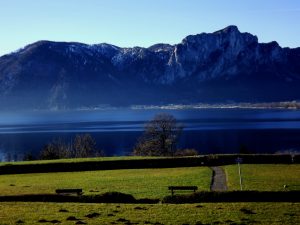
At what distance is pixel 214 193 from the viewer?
36.5 m

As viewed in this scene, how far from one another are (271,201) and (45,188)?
21.5 meters

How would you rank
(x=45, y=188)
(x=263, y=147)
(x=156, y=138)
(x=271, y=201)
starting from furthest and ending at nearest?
(x=263, y=147) → (x=156, y=138) → (x=45, y=188) → (x=271, y=201)

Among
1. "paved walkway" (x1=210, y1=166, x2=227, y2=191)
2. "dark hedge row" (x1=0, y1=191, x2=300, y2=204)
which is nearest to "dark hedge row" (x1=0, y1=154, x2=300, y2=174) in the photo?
"paved walkway" (x1=210, y1=166, x2=227, y2=191)

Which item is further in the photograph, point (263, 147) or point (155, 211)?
point (263, 147)

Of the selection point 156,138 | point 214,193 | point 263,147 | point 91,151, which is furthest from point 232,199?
point 263,147

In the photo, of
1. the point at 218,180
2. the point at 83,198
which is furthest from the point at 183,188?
the point at 218,180

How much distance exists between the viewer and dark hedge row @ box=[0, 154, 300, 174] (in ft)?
227

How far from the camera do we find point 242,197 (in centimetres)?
3638

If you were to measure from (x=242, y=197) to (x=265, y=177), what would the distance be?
680 inches

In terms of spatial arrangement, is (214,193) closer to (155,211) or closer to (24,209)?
(155,211)

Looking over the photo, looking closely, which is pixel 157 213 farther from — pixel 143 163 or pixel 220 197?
pixel 143 163

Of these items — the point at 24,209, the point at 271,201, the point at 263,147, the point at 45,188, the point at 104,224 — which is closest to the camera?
the point at 104,224

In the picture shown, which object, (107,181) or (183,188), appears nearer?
(183,188)

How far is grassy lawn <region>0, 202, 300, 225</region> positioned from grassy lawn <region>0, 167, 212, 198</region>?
7.99 m
